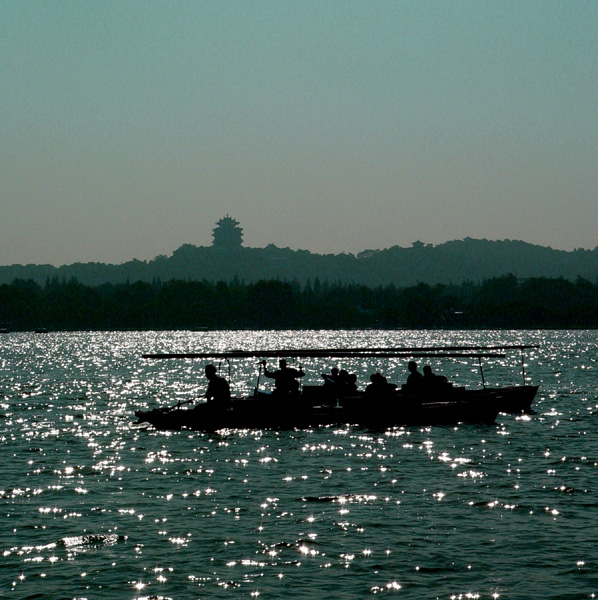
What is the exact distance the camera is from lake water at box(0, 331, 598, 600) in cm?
1838

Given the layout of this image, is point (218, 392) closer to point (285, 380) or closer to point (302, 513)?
point (285, 380)

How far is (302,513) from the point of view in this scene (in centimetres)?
2448

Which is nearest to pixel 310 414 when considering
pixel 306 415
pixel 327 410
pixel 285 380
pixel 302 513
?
pixel 306 415

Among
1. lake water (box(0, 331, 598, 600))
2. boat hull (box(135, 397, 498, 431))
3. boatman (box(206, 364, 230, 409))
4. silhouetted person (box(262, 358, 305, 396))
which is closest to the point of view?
lake water (box(0, 331, 598, 600))

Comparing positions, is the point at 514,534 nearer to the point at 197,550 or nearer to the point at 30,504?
the point at 197,550

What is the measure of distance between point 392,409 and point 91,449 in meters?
14.0

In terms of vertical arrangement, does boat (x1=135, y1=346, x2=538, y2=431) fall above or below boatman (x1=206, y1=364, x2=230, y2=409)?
below

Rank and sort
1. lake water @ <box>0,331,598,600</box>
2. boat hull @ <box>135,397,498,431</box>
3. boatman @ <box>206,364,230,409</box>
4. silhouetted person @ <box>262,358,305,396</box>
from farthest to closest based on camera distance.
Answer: silhouetted person @ <box>262,358,305,396</box> → boat hull @ <box>135,397,498,431</box> → boatman @ <box>206,364,230,409</box> → lake water @ <box>0,331,598,600</box>

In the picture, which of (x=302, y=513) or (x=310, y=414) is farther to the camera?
(x=310, y=414)

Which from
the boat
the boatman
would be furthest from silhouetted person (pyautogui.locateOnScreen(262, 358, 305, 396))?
the boatman

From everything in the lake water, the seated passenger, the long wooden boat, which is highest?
the seated passenger

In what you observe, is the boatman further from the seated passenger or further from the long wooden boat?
the long wooden boat

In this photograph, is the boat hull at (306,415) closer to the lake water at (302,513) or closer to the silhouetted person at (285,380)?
the silhouetted person at (285,380)

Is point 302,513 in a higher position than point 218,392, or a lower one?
lower
